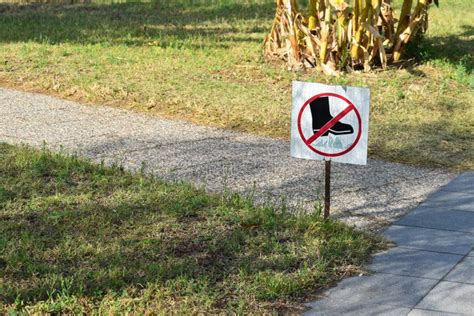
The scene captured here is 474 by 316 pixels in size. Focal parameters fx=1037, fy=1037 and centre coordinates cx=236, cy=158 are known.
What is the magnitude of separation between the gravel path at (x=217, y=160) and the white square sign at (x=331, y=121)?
25.8 inches

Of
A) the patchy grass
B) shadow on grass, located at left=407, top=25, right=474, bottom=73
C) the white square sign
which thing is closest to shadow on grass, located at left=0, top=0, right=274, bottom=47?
the patchy grass

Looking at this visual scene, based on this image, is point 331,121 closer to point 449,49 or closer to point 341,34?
point 341,34

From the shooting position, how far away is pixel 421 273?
6.44m

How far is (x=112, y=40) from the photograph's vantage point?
15.3 meters

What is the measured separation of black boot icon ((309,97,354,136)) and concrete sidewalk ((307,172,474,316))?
0.81 m

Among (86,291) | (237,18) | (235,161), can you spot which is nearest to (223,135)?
(235,161)

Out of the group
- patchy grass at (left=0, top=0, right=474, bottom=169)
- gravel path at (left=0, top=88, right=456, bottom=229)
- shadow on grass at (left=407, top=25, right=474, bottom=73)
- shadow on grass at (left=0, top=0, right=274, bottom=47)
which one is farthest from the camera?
shadow on grass at (left=0, top=0, right=274, bottom=47)

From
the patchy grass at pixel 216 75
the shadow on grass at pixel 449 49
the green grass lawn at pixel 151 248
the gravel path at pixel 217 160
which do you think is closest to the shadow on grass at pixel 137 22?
the patchy grass at pixel 216 75

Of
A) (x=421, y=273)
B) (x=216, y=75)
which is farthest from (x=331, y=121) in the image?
(x=216, y=75)

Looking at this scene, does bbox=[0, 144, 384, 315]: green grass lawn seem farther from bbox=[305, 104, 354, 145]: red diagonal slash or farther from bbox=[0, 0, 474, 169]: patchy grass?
bbox=[0, 0, 474, 169]: patchy grass

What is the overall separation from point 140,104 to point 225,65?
2.33 metres

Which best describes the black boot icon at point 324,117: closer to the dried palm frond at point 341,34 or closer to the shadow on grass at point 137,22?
the dried palm frond at point 341,34

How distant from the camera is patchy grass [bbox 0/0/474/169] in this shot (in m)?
10.5

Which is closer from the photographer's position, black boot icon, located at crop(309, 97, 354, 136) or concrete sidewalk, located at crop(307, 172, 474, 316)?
concrete sidewalk, located at crop(307, 172, 474, 316)
